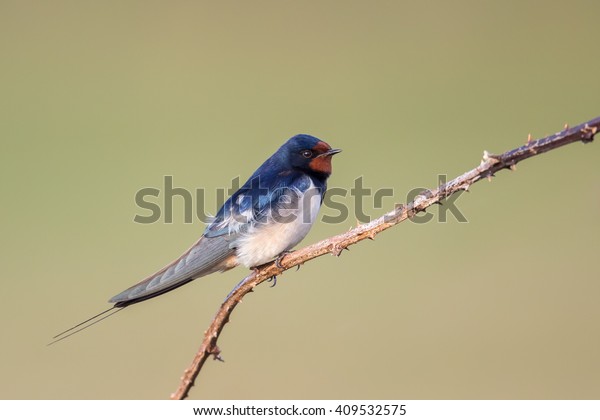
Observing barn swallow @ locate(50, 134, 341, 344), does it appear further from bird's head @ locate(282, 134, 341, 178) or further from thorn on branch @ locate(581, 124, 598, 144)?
thorn on branch @ locate(581, 124, 598, 144)

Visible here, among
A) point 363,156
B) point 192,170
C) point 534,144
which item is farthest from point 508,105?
point 534,144

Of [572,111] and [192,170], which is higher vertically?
[572,111]

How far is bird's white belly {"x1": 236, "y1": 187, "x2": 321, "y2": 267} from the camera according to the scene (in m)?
2.12

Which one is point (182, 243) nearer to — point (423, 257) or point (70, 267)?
point (70, 267)

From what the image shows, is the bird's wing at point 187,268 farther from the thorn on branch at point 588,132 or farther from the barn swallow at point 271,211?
the thorn on branch at point 588,132

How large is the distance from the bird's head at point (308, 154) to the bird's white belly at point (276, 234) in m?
0.09

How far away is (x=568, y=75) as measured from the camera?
198 inches

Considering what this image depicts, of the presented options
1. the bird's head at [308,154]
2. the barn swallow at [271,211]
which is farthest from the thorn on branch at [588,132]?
the bird's head at [308,154]

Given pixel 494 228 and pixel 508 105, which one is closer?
pixel 494 228

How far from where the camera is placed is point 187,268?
1.87 metres

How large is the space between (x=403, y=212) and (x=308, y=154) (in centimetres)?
108

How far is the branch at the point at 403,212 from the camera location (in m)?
0.99

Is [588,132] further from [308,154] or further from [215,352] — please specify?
[308,154]

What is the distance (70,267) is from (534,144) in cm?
327
